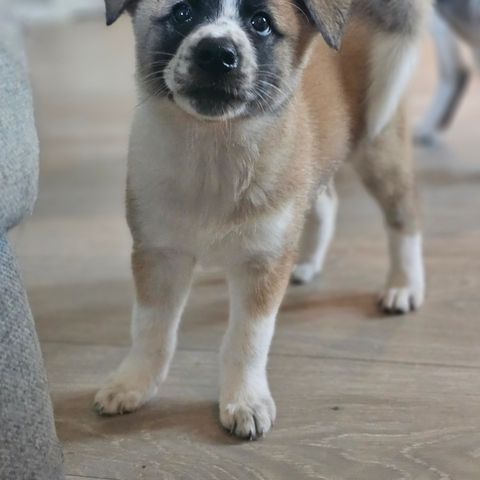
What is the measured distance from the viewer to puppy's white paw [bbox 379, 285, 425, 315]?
4.99 feet

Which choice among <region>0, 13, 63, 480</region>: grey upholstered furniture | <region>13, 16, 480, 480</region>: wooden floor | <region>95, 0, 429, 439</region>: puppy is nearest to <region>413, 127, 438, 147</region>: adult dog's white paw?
<region>13, 16, 480, 480</region>: wooden floor

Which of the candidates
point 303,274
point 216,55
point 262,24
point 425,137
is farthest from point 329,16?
point 425,137

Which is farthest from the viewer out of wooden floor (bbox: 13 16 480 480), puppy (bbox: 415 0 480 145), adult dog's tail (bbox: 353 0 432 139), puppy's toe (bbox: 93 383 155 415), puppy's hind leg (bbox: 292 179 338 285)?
puppy (bbox: 415 0 480 145)

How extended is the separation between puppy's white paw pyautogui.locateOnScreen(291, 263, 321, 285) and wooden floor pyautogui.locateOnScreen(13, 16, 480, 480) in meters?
0.02

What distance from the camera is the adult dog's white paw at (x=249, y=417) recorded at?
3.80 ft

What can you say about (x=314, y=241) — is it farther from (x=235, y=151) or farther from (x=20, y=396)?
(x=20, y=396)

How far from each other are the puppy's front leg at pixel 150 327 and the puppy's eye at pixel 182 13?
1.06ft

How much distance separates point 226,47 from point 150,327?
0.45m

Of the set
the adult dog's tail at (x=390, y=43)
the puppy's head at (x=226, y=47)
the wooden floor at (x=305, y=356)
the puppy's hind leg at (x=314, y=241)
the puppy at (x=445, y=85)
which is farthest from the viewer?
the puppy at (x=445, y=85)

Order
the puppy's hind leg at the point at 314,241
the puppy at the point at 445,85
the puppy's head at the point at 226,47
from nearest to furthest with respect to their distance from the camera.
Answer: the puppy's head at the point at 226,47, the puppy's hind leg at the point at 314,241, the puppy at the point at 445,85

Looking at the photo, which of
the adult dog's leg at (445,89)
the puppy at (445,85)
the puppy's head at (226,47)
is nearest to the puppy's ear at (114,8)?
the puppy's head at (226,47)

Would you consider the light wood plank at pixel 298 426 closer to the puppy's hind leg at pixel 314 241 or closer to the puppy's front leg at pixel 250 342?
the puppy's front leg at pixel 250 342

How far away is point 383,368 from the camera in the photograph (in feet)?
4.39

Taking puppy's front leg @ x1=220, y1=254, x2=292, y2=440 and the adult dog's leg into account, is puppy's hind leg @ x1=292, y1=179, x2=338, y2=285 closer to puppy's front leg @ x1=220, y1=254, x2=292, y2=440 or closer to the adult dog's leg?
puppy's front leg @ x1=220, y1=254, x2=292, y2=440
